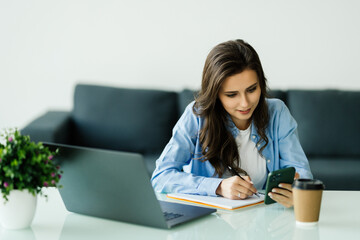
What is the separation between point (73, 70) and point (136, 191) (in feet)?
8.66

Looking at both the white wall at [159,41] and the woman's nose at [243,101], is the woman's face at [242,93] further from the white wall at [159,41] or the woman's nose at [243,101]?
the white wall at [159,41]

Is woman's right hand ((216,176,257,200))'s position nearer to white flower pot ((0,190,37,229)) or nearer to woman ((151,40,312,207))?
woman ((151,40,312,207))

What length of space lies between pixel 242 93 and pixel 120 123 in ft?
5.56

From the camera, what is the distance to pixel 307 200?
1.26 m

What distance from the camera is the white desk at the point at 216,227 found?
3.90ft

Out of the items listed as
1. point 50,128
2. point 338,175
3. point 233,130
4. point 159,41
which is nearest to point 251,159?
point 233,130

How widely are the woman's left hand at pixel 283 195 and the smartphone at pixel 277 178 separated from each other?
12 millimetres

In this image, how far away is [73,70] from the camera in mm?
3717

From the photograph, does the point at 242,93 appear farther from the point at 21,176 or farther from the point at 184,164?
the point at 21,176

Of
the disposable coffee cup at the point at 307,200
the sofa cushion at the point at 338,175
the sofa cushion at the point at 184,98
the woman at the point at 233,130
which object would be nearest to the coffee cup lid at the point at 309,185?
the disposable coffee cup at the point at 307,200

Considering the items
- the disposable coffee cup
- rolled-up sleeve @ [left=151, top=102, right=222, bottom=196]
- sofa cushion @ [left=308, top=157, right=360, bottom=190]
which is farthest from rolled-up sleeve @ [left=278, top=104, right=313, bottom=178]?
sofa cushion @ [left=308, top=157, right=360, bottom=190]

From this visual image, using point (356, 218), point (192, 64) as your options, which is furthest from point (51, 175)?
point (192, 64)

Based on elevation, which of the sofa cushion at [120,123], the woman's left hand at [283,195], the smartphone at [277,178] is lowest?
the sofa cushion at [120,123]

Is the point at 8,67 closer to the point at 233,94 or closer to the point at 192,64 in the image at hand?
the point at 192,64
